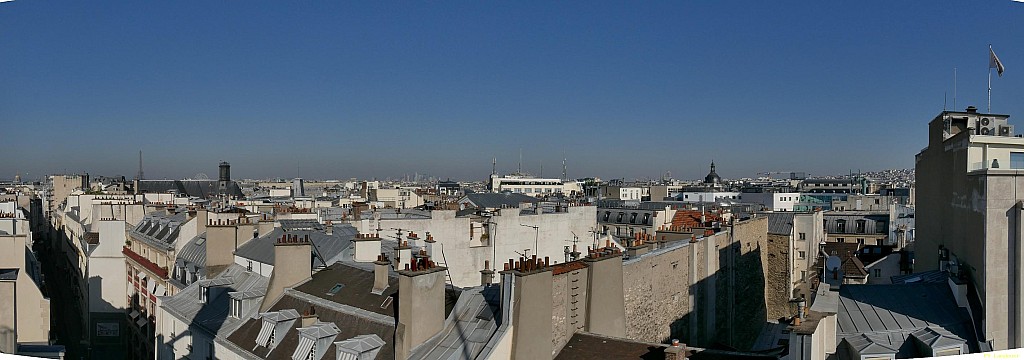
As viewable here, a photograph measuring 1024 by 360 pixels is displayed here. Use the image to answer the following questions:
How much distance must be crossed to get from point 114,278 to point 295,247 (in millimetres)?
19874

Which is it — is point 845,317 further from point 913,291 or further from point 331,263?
point 331,263

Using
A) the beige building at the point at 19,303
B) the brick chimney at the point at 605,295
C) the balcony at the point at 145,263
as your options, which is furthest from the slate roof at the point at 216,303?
the brick chimney at the point at 605,295

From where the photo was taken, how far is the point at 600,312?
48.0 feet

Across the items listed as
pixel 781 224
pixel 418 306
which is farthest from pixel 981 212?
pixel 781 224

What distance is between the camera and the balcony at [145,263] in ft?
92.6

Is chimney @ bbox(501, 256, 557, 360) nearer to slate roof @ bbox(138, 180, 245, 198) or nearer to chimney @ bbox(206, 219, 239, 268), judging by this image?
chimney @ bbox(206, 219, 239, 268)

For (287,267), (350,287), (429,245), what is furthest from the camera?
(429,245)

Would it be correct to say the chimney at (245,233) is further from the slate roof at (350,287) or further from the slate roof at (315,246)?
the slate roof at (350,287)

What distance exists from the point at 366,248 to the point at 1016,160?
16194mm

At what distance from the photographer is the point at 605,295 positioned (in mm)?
14789

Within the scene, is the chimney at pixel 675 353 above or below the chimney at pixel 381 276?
below

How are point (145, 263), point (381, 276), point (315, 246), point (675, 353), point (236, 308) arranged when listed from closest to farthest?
point (675, 353) → point (381, 276) → point (236, 308) → point (315, 246) → point (145, 263)

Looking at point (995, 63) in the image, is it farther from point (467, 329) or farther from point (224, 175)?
point (224, 175)

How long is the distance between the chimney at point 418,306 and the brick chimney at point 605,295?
176 centimetres
